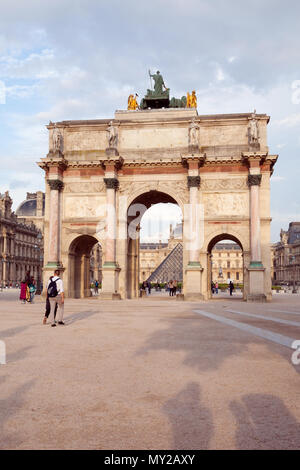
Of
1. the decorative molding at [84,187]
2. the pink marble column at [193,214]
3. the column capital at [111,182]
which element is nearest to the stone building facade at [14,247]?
the decorative molding at [84,187]

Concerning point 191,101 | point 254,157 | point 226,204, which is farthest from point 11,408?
point 191,101

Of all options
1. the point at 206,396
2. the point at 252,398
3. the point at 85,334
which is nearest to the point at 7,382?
the point at 206,396

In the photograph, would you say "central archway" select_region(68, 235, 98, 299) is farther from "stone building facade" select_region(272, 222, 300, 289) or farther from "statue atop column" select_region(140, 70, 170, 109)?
"stone building facade" select_region(272, 222, 300, 289)

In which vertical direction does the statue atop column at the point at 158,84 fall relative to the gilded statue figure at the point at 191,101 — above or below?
above

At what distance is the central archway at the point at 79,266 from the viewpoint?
32.5 m

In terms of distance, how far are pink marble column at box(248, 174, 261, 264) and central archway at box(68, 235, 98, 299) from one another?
38.3ft

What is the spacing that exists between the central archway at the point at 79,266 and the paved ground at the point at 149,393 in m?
22.0

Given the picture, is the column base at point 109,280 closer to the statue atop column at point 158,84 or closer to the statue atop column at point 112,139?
the statue atop column at point 112,139

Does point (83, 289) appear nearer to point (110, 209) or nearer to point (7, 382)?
point (110, 209)

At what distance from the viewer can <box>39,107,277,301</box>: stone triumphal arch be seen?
2992 cm

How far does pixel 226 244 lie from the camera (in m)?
146

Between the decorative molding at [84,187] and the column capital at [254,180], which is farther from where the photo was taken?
the decorative molding at [84,187]

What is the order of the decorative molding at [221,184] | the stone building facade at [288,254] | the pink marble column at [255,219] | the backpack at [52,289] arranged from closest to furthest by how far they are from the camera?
the backpack at [52,289], the pink marble column at [255,219], the decorative molding at [221,184], the stone building facade at [288,254]

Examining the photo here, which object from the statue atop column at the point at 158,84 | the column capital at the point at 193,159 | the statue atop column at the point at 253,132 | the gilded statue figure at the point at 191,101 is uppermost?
the statue atop column at the point at 158,84
